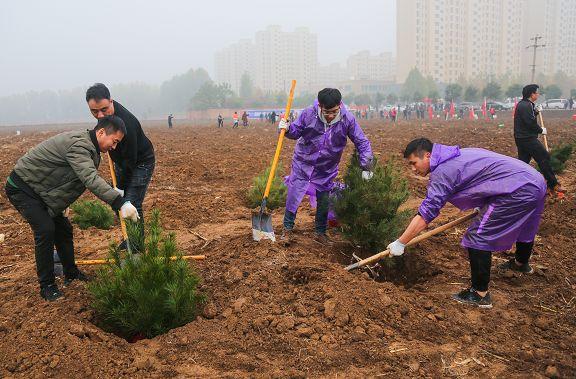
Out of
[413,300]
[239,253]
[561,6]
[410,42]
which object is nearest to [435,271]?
[413,300]

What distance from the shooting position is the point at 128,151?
4.38 m

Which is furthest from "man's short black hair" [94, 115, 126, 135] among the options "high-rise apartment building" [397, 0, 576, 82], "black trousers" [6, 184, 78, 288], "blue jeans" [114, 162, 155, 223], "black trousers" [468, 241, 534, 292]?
"high-rise apartment building" [397, 0, 576, 82]

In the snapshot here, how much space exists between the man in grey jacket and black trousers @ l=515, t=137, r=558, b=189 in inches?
234

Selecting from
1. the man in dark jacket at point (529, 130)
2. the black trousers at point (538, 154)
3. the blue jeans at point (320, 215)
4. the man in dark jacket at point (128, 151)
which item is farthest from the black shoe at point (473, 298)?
the man in dark jacket at point (529, 130)

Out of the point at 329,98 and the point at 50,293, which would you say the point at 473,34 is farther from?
the point at 50,293

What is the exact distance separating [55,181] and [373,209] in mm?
2903

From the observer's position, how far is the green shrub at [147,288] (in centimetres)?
318

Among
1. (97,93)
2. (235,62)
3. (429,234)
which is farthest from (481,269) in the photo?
(235,62)

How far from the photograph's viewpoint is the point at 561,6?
362 ft

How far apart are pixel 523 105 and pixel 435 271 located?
13.6 feet

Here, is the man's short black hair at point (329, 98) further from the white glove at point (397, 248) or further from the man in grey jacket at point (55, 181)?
the man in grey jacket at point (55, 181)

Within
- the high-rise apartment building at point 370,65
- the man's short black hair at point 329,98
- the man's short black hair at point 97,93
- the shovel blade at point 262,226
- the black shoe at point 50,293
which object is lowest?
the black shoe at point 50,293

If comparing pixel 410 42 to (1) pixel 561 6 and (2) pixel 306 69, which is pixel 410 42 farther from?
(2) pixel 306 69

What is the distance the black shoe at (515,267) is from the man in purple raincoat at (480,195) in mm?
834
